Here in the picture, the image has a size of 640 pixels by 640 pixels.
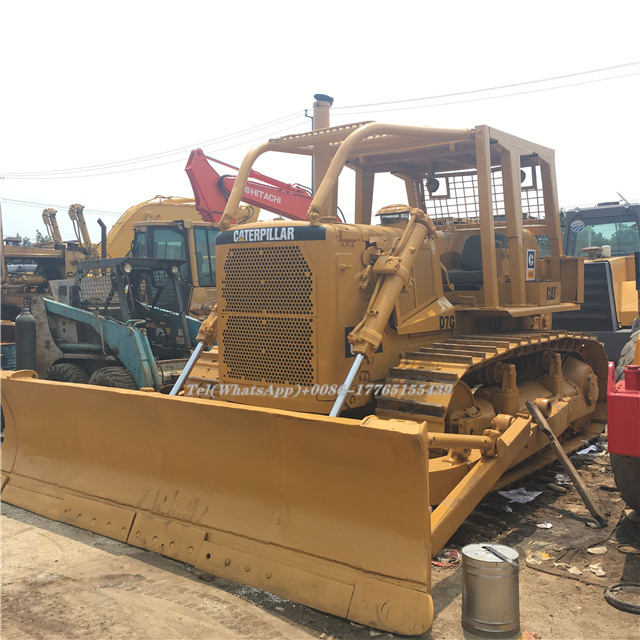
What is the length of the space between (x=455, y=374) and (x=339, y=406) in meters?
0.85

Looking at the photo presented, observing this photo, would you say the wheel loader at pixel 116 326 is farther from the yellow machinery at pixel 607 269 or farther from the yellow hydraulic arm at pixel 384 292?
the yellow machinery at pixel 607 269

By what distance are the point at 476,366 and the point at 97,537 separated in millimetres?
3083

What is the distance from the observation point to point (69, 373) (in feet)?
29.7

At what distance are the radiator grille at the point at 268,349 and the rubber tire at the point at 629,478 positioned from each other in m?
2.23

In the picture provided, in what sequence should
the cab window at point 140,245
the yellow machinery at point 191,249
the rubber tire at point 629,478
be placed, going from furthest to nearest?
the cab window at point 140,245 → the yellow machinery at point 191,249 → the rubber tire at point 629,478

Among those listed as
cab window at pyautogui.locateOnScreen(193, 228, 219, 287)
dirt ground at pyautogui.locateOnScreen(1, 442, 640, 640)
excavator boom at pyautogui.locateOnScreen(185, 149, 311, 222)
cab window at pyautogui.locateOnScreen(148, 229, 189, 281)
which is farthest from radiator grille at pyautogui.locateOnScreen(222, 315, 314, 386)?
excavator boom at pyautogui.locateOnScreen(185, 149, 311, 222)

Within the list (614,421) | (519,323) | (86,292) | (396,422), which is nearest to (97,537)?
(396,422)

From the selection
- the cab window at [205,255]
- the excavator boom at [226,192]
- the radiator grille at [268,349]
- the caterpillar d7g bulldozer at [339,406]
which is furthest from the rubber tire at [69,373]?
the excavator boom at [226,192]

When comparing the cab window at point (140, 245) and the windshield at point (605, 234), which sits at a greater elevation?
the cab window at point (140, 245)

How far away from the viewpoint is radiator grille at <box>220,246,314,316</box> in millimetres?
4949

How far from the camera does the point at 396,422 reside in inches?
145

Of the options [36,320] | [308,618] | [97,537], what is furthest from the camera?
[36,320]

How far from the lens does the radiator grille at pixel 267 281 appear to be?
4.95 m

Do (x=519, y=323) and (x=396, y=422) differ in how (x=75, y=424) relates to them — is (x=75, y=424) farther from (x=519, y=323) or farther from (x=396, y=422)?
(x=519, y=323)
